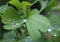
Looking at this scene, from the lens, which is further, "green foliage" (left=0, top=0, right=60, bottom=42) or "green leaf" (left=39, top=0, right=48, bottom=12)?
"green leaf" (left=39, top=0, right=48, bottom=12)

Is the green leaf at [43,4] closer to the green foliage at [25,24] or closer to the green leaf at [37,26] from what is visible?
the green foliage at [25,24]

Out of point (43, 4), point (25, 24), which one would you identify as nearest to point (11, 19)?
point (25, 24)

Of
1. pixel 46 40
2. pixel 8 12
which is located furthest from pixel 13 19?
pixel 46 40

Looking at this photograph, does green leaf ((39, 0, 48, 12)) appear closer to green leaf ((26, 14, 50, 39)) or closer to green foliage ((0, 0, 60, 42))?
green foliage ((0, 0, 60, 42))

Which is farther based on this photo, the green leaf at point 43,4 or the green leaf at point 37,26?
the green leaf at point 43,4

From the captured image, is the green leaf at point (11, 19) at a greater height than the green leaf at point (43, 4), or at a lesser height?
lesser

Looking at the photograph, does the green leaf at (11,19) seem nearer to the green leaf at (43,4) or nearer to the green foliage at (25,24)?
the green foliage at (25,24)

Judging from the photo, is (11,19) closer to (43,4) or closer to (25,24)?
(25,24)

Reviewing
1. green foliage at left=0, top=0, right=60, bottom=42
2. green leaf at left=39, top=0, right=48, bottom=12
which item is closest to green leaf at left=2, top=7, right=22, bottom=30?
green foliage at left=0, top=0, right=60, bottom=42

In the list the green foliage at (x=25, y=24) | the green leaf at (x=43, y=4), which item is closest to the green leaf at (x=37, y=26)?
the green foliage at (x=25, y=24)
